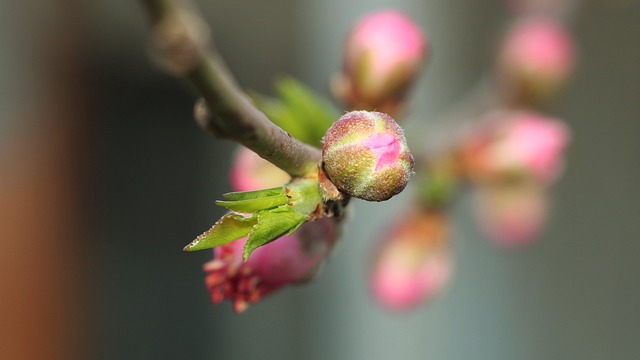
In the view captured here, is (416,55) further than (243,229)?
Yes

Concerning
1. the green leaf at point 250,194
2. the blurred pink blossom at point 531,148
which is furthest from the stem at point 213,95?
the blurred pink blossom at point 531,148

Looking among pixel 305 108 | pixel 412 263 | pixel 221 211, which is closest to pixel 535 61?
pixel 412 263

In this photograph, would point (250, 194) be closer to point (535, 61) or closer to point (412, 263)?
point (412, 263)

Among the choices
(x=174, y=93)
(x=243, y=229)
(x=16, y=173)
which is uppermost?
(x=174, y=93)

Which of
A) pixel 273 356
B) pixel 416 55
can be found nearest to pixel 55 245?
pixel 273 356

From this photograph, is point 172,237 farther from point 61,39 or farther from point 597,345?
point 597,345

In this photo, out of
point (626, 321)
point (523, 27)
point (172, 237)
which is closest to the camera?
point (523, 27)

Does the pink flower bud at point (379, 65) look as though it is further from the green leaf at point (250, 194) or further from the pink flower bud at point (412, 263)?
the green leaf at point (250, 194)
